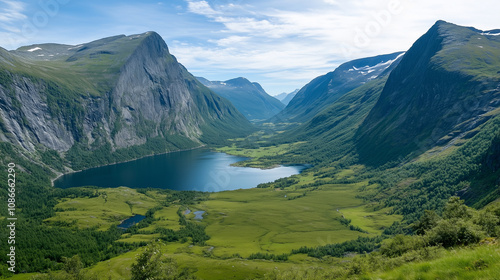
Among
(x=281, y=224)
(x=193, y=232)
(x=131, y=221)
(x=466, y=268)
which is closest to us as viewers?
(x=466, y=268)

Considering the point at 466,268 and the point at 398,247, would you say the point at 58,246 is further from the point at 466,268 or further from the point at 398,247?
the point at 466,268

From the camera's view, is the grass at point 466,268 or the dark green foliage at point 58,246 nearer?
the grass at point 466,268

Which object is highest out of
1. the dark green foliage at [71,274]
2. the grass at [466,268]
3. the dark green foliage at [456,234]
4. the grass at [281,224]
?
the grass at [466,268]

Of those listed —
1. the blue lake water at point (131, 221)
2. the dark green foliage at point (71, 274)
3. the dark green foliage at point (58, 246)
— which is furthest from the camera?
the blue lake water at point (131, 221)

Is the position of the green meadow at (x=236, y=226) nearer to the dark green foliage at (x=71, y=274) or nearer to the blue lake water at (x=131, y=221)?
the blue lake water at (x=131, y=221)

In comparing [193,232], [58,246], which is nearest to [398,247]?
[193,232]

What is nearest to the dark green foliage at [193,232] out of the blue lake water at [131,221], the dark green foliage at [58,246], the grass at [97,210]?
the blue lake water at [131,221]

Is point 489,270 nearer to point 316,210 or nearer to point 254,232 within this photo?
point 254,232

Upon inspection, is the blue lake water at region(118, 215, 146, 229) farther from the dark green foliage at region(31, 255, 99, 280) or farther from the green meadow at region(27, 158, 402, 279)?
the dark green foliage at region(31, 255, 99, 280)

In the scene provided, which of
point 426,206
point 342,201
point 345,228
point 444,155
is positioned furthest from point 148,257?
point 444,155

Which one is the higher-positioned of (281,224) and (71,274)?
(71,274)

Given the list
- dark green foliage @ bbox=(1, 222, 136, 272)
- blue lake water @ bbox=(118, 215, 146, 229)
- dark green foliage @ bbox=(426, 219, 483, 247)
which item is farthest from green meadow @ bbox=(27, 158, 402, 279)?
dark green foliage @ bbox=(426, 219, 483, 247)
